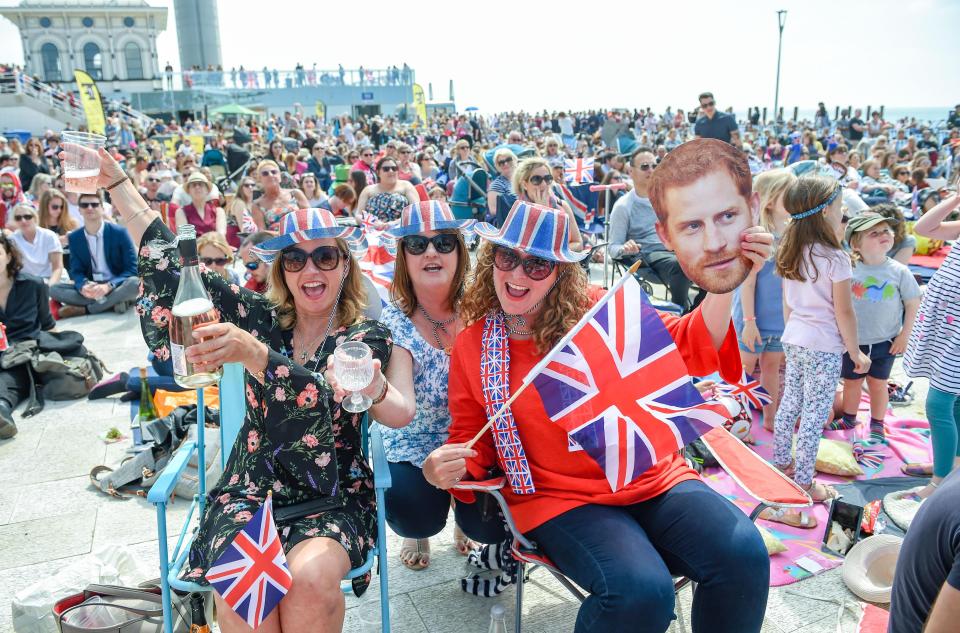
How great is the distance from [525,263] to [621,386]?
58 cm

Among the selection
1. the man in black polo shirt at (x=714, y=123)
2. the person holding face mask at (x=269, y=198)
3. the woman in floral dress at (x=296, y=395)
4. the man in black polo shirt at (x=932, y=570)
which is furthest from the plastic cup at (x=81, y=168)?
the man in black polo shirt at (x=714, y=123)

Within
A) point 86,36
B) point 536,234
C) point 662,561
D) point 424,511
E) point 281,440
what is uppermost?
point 86,36

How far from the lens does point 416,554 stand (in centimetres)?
319

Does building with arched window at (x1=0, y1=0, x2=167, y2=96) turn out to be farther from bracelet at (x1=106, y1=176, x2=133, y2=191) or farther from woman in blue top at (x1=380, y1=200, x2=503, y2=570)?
woman in blue top at (x1=380, y1=200, x2=503, y2=570)

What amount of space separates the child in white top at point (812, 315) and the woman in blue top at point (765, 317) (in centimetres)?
37

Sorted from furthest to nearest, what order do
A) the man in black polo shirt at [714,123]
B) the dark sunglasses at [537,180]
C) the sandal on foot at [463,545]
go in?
the man in black polo shirt at [714,123], the dark sunglasses at [537,180], the sandal on foot at [463,545]

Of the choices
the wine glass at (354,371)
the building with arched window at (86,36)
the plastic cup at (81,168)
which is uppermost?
the building with arched window at (86,36)

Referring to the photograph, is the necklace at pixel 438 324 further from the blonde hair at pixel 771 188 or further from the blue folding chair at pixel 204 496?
the blonde hair at pixel 771 188

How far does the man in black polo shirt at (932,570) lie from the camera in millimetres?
1298

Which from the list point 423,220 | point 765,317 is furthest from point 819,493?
point 423,220

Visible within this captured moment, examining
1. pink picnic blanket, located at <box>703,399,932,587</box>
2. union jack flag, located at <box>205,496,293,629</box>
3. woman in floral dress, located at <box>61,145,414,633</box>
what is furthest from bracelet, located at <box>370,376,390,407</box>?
pink picnic blanket, located at <box>703,399,932,587</box>

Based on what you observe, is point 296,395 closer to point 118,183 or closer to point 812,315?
point 118,183

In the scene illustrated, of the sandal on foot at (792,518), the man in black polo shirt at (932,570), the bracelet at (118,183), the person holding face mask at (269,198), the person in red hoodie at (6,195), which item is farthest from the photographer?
the person in red hoodie at (6,195)

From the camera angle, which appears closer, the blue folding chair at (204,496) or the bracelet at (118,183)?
the blue folding chair at (204,496)
